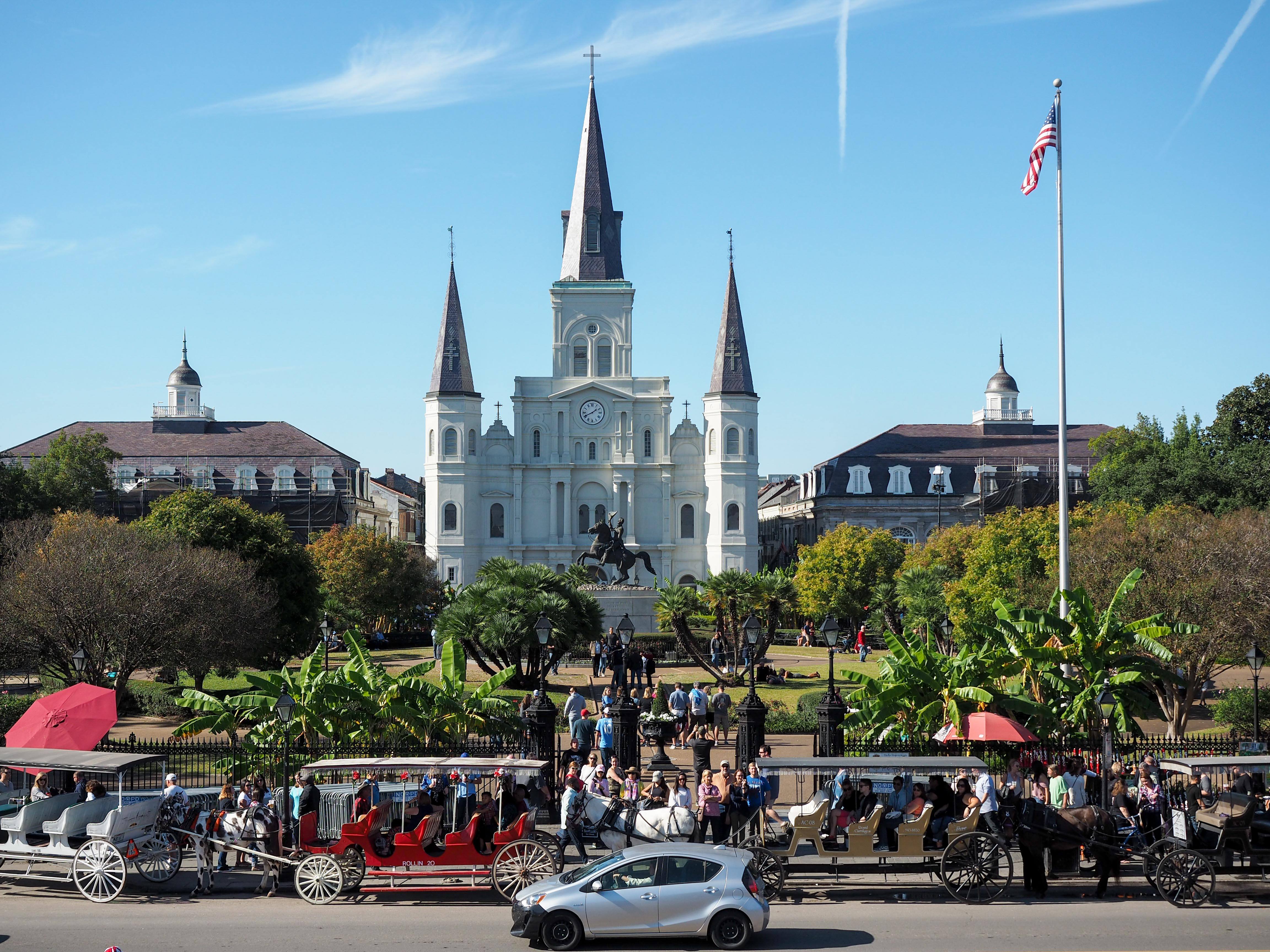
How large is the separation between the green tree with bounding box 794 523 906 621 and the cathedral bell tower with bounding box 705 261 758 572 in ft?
67.6

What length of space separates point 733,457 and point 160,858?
76.0 metres

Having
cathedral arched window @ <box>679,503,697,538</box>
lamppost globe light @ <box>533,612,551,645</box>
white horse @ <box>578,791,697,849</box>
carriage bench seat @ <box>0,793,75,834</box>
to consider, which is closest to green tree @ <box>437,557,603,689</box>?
lamppost globe light @ <box>533,612,551,645</box>

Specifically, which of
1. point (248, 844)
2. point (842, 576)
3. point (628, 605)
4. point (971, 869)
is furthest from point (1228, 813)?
point (842, 576)

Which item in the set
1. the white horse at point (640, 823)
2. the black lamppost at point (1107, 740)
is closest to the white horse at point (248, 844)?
the white horse at point (640, 823)

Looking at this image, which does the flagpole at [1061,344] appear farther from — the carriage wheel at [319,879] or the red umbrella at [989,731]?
the carriage wheel at [319,879]

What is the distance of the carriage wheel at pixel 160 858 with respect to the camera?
671 inches

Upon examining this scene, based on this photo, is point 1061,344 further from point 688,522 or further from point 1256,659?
point 688,522

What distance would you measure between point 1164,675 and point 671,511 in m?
70.1

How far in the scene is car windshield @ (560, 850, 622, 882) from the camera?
14.0 m

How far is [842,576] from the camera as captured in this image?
67.7 m

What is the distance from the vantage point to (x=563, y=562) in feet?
302

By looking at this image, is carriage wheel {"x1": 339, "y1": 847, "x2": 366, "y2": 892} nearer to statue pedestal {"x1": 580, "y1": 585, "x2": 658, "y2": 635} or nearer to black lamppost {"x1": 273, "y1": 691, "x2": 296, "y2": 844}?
black lamppost {"x1": 273, "y1": 691, "x2": 296, "y2": 844}

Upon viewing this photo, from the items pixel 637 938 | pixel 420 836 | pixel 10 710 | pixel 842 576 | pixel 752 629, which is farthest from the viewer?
pixel 842 576

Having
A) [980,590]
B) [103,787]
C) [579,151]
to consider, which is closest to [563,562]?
[579,151]
